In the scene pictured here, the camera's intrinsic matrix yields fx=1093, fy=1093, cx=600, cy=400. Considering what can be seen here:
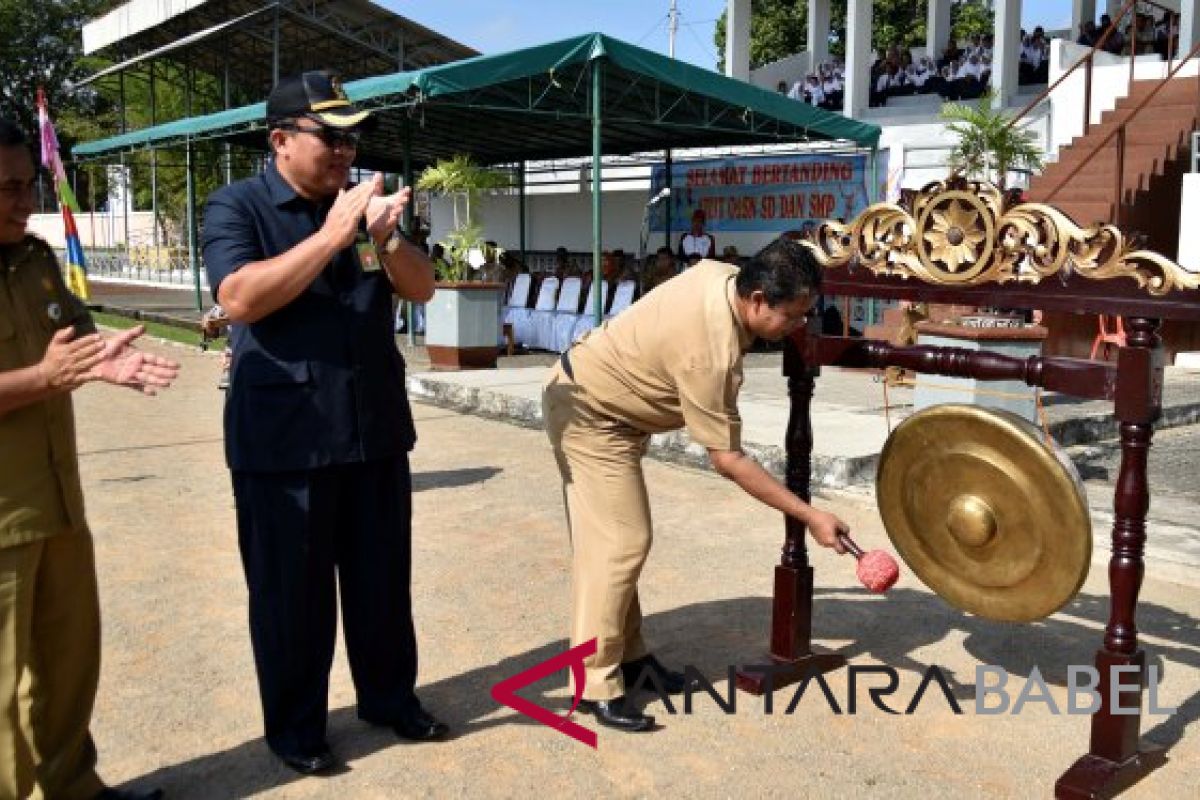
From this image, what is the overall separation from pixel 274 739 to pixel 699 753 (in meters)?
1.20

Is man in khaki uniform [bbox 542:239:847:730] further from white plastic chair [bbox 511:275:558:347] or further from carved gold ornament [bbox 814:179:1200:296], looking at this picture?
white plastic chair [bbox 511:275:558:347]

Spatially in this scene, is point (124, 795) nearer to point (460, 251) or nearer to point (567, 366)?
point (567, 366)

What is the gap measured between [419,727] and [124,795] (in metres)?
0.80

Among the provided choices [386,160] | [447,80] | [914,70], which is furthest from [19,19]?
[447,80]

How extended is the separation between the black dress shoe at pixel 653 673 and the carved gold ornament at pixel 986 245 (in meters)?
1.51

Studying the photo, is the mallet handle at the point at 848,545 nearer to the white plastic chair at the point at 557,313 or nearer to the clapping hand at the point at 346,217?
the clapping hand at the point at 346,217

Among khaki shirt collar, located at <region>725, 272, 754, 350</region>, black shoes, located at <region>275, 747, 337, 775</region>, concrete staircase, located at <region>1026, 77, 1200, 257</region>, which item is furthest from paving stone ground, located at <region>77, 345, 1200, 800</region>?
concrete staircase, located at <region>1026, 77, 1200, 257</region>

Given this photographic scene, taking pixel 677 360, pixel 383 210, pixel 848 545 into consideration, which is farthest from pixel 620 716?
pixel 383 210

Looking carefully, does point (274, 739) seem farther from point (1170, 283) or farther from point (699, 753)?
point (1170, 283)

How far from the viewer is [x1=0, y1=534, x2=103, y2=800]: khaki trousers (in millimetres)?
2475

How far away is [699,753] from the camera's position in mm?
3158

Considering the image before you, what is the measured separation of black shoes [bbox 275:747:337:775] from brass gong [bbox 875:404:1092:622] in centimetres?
190

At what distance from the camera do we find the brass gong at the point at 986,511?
3027 millimetres

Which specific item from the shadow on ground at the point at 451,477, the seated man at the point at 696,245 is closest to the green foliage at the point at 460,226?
the seated man at the point at 696,245
